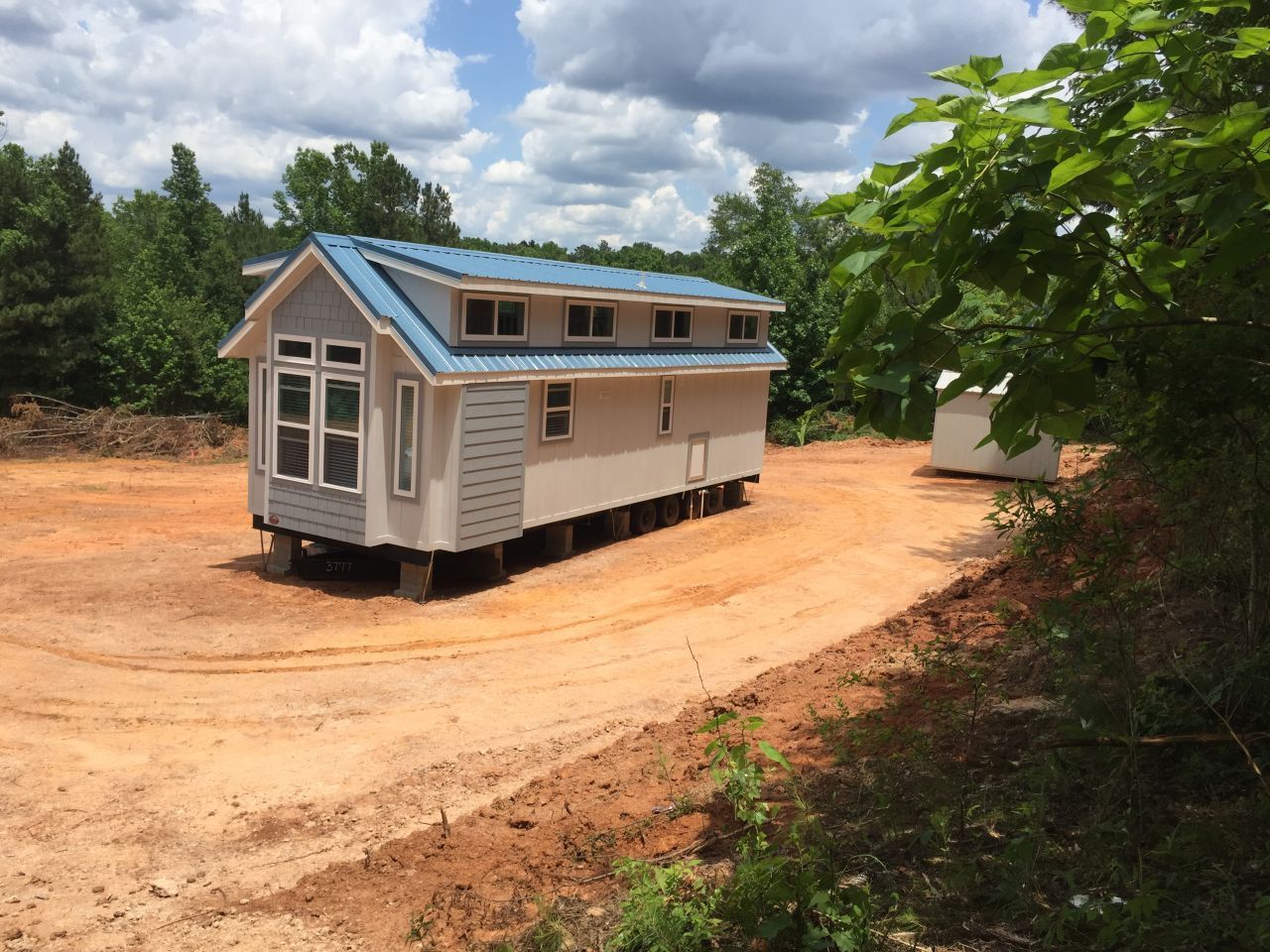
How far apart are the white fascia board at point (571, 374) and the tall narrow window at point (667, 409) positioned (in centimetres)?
23

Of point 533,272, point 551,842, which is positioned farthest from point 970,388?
point 533,272

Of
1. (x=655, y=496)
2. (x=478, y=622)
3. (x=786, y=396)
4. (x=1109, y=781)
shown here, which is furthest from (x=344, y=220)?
(x=1109, y=781)

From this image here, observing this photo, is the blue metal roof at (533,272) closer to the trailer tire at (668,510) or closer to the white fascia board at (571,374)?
the white fascia board at (571,374)

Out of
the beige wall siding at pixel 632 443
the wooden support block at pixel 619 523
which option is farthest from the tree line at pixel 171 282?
the wooden support block at pixel 619 523

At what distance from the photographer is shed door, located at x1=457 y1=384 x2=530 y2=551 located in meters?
14.6

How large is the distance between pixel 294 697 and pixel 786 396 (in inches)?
1029

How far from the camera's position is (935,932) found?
15.6 feet

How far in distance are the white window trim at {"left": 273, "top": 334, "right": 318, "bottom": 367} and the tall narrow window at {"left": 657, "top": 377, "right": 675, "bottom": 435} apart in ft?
22.1

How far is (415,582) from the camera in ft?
49.1

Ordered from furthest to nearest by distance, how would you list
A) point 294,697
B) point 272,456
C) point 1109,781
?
1. point 272,456
2. point 294,697
3. point 1109,781

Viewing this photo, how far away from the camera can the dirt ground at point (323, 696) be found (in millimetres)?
6863

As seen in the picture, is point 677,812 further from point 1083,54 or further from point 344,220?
point 344,220

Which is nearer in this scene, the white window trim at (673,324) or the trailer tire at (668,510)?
the white window trim at (673,324)

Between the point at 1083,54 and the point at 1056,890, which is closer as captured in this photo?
the point at 1083,54
